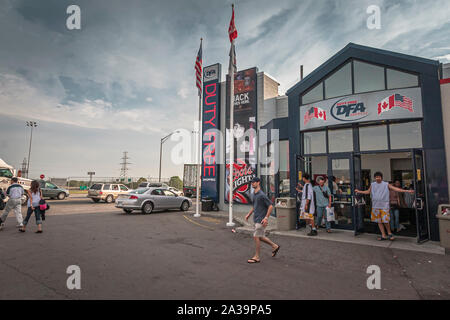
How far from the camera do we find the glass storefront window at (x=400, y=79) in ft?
28.1

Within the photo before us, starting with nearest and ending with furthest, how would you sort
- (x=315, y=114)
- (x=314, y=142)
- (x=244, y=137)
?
(x=315, y=114), (x=314, y=142), (x=244, y=137)

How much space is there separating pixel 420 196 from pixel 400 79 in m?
3.83

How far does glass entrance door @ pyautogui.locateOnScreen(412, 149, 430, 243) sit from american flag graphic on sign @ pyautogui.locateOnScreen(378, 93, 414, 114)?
149 cm

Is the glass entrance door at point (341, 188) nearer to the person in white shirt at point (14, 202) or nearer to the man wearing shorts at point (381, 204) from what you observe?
the man wearing shorts at point (381, 204)

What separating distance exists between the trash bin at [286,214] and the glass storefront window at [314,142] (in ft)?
7.21

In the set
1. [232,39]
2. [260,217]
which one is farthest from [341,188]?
[232,39]

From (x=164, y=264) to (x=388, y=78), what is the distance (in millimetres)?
8999

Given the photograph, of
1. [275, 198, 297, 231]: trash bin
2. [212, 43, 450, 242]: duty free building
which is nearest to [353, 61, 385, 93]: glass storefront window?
[212, 43, 450, 242]: duty free building

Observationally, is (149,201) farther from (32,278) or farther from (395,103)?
(395,103)

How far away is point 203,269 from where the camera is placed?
516cm

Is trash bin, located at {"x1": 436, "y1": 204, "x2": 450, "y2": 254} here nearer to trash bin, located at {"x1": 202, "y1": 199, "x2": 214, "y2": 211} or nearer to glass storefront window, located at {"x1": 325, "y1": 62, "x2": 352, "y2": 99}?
glass storefront window, located at {"x1": 325, "y1": 62, "x2": 352, "y2": 99}

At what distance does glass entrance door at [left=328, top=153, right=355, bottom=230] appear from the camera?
9.46m

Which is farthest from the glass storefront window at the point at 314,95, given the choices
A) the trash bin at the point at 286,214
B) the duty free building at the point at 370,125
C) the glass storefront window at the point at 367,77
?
the trash bin at the point at 286,214
